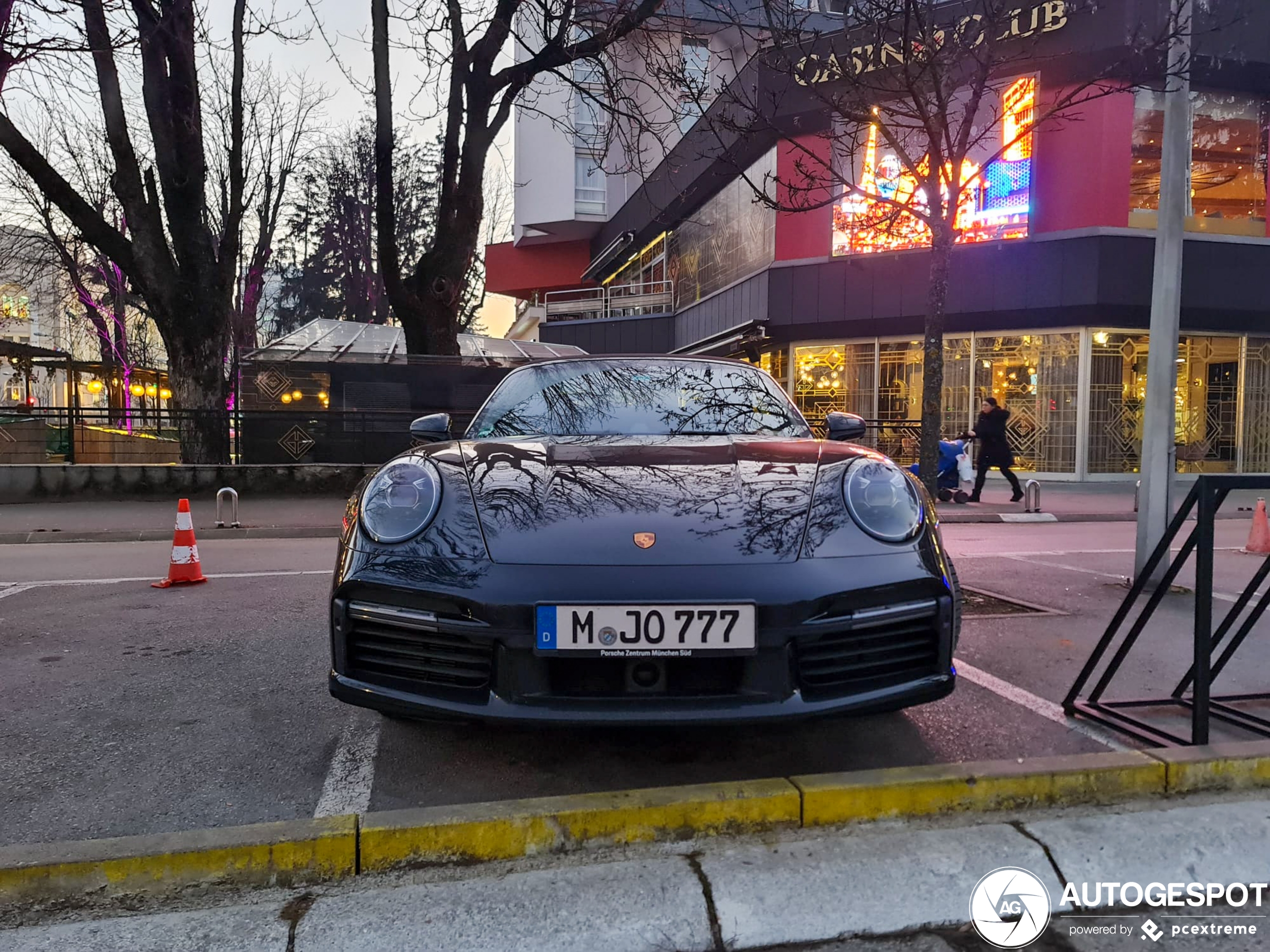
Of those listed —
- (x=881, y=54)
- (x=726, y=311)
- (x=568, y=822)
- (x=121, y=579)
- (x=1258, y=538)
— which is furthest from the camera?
(x=726, y=311)

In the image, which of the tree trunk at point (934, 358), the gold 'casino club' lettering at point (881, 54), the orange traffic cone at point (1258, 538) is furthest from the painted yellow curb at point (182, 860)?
the orange traffic cone at point (1258, 538)

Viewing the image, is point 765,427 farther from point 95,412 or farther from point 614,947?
point 95,412

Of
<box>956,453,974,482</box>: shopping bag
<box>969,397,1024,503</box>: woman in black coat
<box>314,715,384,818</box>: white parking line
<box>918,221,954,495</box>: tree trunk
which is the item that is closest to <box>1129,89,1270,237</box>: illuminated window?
<box>969,397,1024,503</box>: woman in black coat

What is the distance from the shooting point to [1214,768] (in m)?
2.43

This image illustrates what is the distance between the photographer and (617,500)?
2.47 metres

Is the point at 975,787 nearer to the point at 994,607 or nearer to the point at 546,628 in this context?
the point at 546,628

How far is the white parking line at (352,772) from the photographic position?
7.88ft

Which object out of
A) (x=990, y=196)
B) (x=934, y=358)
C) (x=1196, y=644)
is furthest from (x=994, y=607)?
(x=990, y=196)

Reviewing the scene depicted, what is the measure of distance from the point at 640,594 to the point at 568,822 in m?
0.62

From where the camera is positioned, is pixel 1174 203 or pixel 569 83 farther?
pixel 569 83

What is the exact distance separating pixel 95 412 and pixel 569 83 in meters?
8.84

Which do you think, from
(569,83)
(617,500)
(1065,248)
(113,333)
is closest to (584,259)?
(113,333)

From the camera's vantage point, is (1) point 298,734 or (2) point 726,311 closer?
(1) point 298,734

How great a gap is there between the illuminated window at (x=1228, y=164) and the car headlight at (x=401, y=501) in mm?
18178
